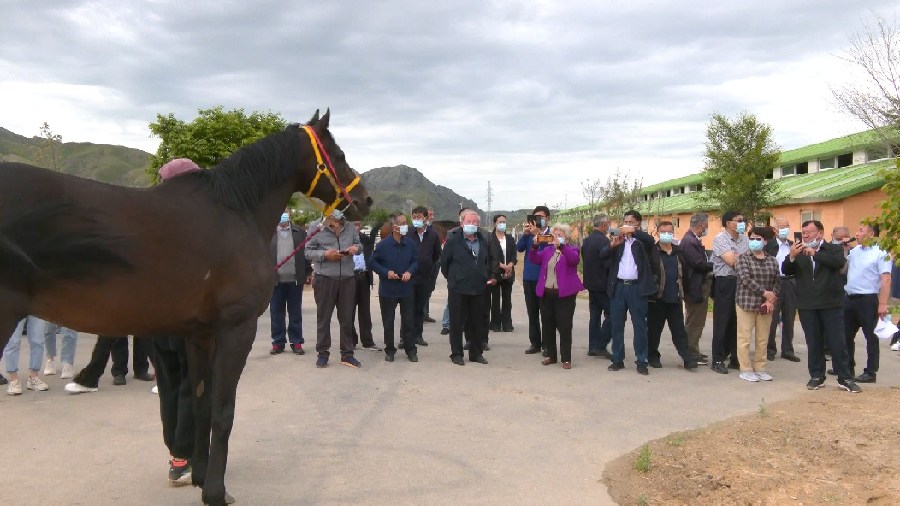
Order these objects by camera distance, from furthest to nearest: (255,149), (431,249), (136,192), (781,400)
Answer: (431,249) → (781,400) → (255,149) → (136,192)

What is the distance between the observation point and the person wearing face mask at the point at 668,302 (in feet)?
28.1

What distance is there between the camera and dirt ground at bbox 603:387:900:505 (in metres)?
4.11

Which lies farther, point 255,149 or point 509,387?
point 509,387

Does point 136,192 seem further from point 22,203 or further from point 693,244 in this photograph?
point 693,244

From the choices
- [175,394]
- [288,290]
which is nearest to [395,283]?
[288,290]

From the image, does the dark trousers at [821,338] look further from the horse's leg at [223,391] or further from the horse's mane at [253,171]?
the horse's leg at [223,391]

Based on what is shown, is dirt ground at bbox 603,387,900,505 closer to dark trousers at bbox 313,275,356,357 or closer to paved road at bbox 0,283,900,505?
paved road at bbox 0,283,900,505

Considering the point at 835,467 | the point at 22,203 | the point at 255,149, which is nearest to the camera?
the point at 22,203

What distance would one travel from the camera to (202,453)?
13.1 ft


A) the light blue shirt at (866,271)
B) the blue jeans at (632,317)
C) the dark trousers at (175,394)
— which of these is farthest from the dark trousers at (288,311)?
the light blue shirt at (866,271)

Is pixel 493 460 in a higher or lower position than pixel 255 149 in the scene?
lower

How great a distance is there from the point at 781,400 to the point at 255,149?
608 centimetres

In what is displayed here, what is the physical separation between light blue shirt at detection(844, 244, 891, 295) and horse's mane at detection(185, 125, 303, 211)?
6984 mm

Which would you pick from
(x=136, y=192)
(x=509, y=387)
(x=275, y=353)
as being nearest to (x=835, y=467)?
(x=509, y=387)
